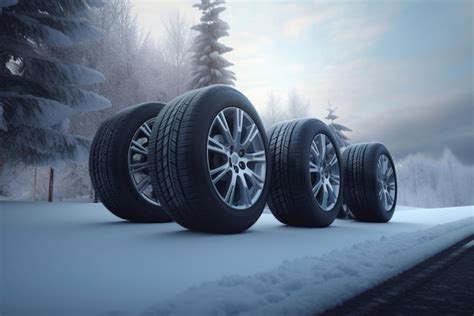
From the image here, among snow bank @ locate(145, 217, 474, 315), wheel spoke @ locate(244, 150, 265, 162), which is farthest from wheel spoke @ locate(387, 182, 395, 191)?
→ snow bank @ locate(145, 217, 474, 315)

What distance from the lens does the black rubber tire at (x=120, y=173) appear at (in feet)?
14.1

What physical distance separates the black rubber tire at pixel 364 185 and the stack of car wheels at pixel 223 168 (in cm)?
2

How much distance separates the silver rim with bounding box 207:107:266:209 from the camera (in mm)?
3420

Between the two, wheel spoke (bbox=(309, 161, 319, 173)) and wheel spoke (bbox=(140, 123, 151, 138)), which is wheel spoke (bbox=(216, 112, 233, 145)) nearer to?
wheel spoke (bbox=(309, 161, 319, 173))

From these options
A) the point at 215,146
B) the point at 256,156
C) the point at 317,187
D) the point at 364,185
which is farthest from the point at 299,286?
the point at 364,185

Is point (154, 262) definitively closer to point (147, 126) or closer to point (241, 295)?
point (241, 295)

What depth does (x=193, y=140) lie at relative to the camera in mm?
3072

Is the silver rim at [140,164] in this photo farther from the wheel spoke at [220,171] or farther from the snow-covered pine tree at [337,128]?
the snow-covered pine tree at [337,128]

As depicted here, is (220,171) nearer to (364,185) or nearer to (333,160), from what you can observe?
(333,160)

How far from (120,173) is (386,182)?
15.2 feet

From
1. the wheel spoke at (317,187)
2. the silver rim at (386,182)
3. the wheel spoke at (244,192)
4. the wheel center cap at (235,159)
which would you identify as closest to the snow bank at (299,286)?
the wheel spoke at (244,192)

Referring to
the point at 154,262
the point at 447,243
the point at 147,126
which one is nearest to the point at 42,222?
the point at 147,126

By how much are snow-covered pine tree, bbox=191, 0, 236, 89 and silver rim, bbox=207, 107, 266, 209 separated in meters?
14.5

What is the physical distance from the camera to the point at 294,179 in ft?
13.3
